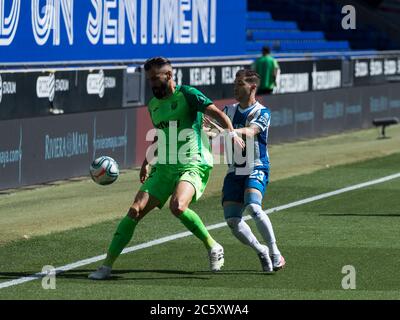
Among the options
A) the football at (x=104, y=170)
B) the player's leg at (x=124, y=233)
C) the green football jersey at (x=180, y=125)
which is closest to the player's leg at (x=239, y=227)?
the green football jersey at (x=180, y=125)

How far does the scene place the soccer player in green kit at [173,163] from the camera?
1134 centimetres

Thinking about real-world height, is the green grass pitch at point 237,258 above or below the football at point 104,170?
below

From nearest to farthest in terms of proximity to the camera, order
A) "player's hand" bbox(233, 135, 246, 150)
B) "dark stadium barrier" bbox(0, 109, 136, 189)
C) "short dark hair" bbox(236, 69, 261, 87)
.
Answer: "player's hand" bbox(233, 135, 246, 150) < "short dark hair" bbox(236, 69, 261, 87) < "dark stadium barrier" bbox(0, 109, 136, 189)

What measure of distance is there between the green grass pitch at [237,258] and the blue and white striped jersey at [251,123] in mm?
1024

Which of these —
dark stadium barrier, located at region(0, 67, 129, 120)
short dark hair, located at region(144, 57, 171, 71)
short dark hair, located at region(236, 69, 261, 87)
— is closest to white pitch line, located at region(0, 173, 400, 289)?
short dark hair, located at region(144, 57, 171, 71)

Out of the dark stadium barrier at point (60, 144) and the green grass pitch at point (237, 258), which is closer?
the green grass pitch at point (237, 258)

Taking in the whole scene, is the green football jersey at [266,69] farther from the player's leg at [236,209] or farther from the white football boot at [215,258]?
the white football boot at [215,258]

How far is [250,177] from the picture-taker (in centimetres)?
1175

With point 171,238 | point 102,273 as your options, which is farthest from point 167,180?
point 171,238

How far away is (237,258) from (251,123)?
176 centimetres

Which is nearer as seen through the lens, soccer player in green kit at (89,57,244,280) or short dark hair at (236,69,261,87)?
soccer player in green kit at (89,57,244,280)

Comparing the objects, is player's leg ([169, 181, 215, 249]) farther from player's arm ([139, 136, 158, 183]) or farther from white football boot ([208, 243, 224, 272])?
player's arm ([139, 136, 158, 183])

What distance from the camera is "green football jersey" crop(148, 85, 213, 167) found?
37.9 feet

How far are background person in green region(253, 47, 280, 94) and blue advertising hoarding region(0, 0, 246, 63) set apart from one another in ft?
5.97
